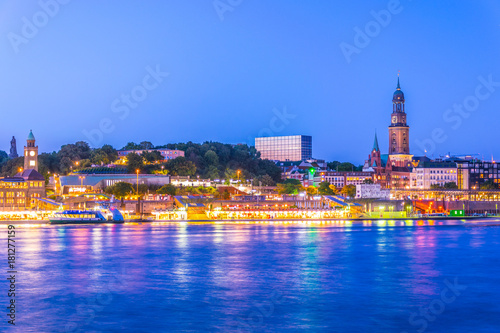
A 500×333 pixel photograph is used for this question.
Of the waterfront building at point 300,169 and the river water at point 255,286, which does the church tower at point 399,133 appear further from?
the river water at point 255,286

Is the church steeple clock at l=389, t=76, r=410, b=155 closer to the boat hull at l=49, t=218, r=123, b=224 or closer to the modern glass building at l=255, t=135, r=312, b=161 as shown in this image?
the modern glass building at l=255, t=135, r=312, b=161

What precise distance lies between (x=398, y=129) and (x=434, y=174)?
2403 cm

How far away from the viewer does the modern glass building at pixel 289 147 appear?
18512 cm

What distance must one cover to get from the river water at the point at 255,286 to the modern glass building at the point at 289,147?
135753 mm

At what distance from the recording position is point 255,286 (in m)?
29.0

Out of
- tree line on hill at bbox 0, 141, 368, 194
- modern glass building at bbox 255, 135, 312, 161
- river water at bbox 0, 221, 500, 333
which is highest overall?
modern glass building at bbox 255, 135, 312, 161

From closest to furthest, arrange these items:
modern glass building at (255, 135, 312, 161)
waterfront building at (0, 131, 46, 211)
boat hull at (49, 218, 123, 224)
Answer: boat hull at (49, 218, 123, 224) < waterfront building at (0, 131, 46, 211) < modern glass building at (255, 135, 312, 161)

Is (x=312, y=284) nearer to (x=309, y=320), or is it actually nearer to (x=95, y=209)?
(x=309, y=320)

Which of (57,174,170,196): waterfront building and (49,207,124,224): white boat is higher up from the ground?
(57,174,170,196): waterfront building

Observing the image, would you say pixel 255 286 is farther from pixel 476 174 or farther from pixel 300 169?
pixel 300 169

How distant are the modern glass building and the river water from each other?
136m

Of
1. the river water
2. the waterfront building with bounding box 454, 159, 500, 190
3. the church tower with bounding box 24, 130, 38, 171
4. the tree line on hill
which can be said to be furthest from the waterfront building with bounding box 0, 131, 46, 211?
the waterfront building with bounding box 454, 159, 500, 190

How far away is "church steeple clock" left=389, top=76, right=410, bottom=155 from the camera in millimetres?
152625

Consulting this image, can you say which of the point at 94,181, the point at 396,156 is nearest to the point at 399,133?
the point at 396,156
